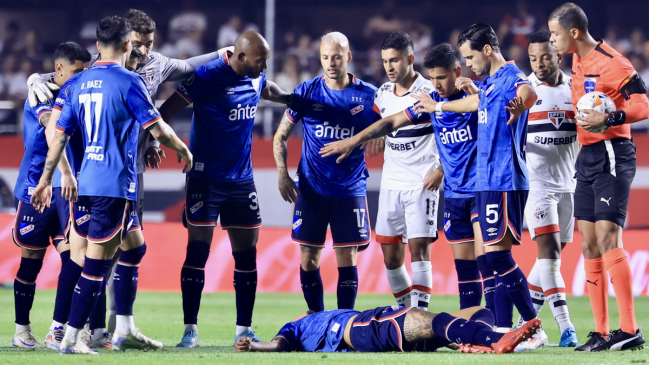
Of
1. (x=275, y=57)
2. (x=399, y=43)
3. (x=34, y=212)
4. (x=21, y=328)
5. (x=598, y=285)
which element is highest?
(x=275, y=57)

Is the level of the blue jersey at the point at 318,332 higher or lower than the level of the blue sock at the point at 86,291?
lower

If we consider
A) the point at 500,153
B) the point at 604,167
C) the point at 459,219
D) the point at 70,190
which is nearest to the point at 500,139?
the point at 500,153

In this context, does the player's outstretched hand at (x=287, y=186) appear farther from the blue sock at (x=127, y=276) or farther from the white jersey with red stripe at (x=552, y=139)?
the white jersey with red stripe at (x=552, y=139)

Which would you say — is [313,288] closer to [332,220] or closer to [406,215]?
[332,220]

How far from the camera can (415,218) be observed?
7.03m

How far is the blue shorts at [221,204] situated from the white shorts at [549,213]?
2.51 metres

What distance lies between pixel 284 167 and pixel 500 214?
208 centimetres

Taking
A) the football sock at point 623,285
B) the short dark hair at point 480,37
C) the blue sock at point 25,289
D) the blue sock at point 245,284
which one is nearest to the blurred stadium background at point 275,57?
the blue sock at point 245,284

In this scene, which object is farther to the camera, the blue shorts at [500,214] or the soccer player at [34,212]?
the soccer player at [34,212]

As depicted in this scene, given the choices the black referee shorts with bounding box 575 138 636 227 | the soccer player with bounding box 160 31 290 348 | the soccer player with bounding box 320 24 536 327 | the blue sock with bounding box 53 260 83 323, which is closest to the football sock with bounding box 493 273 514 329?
the soccer player with bounding box 320 24 536 327

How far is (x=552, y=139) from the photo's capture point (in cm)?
728

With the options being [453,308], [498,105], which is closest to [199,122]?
[498,105]

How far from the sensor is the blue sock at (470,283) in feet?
22.1

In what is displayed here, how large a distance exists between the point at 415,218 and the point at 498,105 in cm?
142
